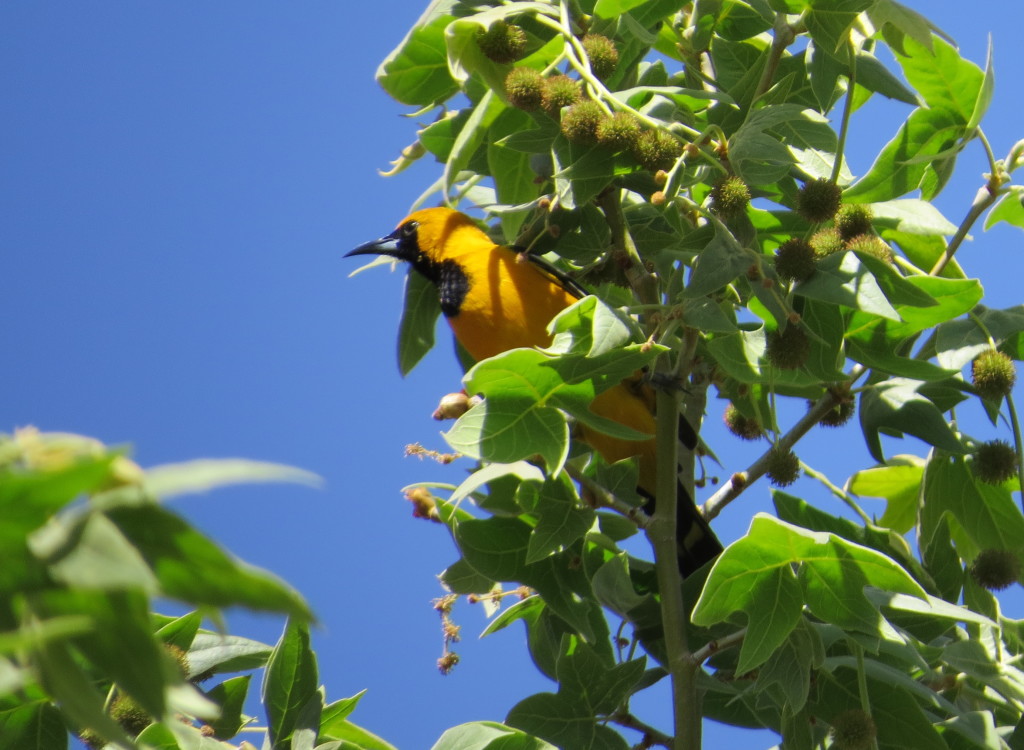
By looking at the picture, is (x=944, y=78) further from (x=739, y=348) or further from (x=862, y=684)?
(x=862, y=684)

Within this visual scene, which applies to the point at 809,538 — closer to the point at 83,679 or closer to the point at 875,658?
the point at 875,658

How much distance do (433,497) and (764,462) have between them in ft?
1.77

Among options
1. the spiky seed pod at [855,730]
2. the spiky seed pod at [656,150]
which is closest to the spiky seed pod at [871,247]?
the spiky seed pod at [656,150]

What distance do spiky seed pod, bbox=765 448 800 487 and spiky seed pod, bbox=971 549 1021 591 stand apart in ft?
1.16

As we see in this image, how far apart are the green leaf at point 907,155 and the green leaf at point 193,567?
136cm

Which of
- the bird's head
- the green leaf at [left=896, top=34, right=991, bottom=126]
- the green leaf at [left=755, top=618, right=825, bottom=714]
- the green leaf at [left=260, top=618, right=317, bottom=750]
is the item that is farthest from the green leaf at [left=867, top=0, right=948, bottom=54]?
the bird's head

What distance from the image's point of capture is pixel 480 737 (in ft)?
4.89

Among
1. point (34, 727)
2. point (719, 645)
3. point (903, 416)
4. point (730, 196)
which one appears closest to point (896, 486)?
point (903, 416)

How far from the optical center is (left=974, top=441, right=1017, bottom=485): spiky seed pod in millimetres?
1818

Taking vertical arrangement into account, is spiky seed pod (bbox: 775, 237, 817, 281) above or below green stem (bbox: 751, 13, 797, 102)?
below

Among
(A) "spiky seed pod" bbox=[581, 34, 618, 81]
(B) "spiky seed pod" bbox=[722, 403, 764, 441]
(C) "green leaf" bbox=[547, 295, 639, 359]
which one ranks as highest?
(A) "spiky seed pod" bbox=[581, 34, 618, 81]

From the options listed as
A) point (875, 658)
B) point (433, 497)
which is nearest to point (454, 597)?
point (433, 497)

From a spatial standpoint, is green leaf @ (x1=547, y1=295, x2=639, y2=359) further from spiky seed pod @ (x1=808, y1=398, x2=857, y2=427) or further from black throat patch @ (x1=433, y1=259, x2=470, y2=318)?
black throat patch @ (x1=433, y1=259, x2=470, y2=318)

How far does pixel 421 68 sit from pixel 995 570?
50.3 inches
